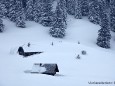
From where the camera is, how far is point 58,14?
6059 centimetres

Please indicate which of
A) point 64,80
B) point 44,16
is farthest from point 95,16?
point 64,80

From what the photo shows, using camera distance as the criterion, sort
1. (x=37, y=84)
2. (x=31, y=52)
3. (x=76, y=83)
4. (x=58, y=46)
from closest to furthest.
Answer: (x=37, y=84)
(x=76, y=83)
(x=31, y=52)
(x=58, y=46)

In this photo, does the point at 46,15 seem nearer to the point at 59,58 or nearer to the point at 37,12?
the point at 37,12

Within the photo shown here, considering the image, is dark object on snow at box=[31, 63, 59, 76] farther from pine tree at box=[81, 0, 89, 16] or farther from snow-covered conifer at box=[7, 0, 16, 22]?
pine tree at box=[81, 0, 89, 16]

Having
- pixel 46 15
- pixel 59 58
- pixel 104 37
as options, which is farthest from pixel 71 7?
pixel 59 58

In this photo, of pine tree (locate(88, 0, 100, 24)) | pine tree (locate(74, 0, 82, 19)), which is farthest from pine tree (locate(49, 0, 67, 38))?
pine tree (locate(88, 0, 100, 24))

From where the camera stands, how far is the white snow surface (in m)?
23.3

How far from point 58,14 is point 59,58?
26772 millimetres

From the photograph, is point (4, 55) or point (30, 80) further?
point (4, 55)

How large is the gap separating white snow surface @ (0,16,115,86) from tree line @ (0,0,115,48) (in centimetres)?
205

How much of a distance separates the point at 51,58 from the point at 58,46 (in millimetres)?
7712

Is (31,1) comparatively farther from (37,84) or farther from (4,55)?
(37,84)

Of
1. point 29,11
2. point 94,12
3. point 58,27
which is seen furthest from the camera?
point 94,12

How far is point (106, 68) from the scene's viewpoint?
1379 inches
